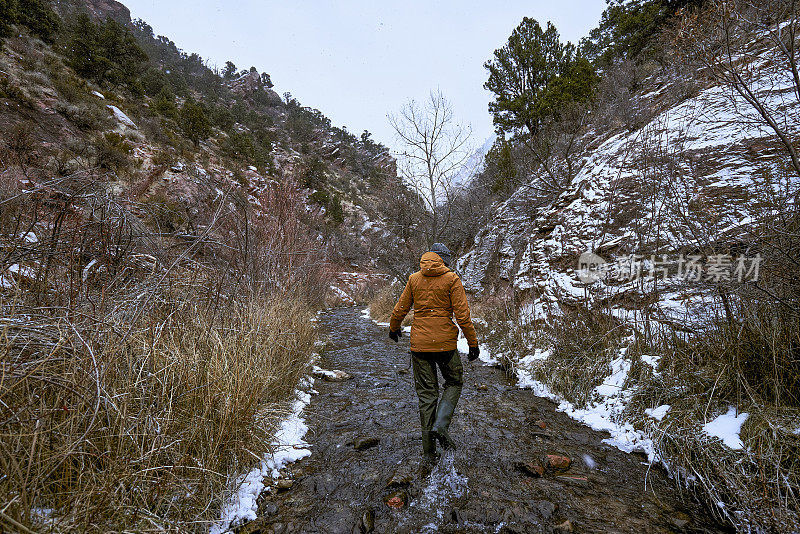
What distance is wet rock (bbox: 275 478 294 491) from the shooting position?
2.38 meters

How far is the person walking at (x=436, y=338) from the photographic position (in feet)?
9.69

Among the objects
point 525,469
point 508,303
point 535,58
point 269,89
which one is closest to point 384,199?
point 508,303

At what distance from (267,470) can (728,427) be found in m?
3.54

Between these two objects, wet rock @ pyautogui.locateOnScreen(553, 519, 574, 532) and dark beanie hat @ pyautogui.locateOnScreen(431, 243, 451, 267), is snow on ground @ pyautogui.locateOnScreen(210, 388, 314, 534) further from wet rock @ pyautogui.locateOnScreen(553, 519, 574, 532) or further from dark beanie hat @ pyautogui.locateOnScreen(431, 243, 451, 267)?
dark beanie hat @ pyautogui.locateOnScreen(431, 243, 451, 267)

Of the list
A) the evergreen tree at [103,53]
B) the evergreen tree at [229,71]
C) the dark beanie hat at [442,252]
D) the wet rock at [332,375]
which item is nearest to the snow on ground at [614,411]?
the dark beanie hat at [442,252]

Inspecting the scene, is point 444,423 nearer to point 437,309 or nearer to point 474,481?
point 474,481

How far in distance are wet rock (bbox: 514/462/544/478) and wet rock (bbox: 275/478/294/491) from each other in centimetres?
188

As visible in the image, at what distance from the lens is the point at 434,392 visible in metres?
3.05

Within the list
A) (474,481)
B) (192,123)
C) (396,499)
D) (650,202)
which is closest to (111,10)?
(192,123)

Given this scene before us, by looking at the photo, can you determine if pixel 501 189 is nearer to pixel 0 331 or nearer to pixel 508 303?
pixel 508 303

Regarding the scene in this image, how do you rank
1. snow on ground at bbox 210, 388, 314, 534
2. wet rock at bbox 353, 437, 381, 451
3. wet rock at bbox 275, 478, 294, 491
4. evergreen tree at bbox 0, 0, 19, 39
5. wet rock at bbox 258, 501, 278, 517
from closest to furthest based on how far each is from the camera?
snow on ground at bbox 210, 388, 314, 534, wet rock at bbox 258, 501, 278, 517, wet rock at bbox 275, 478, 294, 491, wet rock at bbox 353, 437, 381, 451, evergreen tree at bbox 0, 0, 19, 39

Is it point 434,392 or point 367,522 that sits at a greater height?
point 434,392

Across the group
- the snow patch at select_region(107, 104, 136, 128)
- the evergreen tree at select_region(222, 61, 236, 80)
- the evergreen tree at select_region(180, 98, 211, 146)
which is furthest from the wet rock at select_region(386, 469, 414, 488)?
the evergreen tree at select_region(222, 61, 236, 80)

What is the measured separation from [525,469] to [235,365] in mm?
2602
